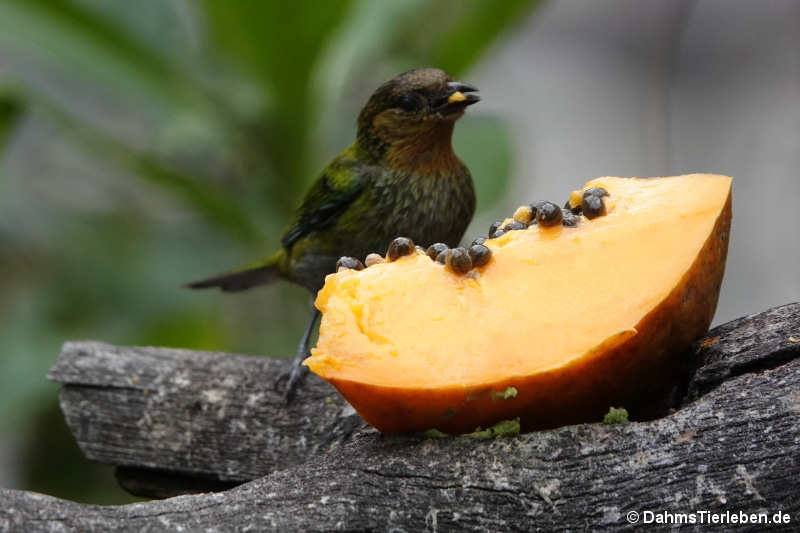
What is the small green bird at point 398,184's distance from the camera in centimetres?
326

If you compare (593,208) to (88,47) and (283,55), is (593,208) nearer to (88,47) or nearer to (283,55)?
(283,55)

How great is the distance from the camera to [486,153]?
13.0 ft

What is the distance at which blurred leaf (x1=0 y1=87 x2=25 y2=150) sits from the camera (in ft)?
11.3

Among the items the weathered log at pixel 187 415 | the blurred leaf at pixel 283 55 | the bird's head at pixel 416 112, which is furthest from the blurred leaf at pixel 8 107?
the bird's head at pixel 416 112

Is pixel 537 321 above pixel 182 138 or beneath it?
beneath

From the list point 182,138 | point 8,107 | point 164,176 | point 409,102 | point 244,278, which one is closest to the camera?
point 409,102

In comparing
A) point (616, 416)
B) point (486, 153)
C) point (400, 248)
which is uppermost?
point (486, 153)

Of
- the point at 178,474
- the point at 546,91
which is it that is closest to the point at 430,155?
the point at 178,474

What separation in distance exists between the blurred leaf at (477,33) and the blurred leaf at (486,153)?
9.5 inches

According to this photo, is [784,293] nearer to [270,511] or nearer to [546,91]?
[546,91]

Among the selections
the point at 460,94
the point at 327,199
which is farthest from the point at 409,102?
the point at 327,199

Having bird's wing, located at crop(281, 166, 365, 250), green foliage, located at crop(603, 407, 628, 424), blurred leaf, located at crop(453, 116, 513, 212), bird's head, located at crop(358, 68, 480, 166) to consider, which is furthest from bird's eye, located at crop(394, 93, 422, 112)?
green foliage, located at crop(603, 407, 628, 424)

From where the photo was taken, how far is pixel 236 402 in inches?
109

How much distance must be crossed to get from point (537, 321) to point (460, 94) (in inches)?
52.5
